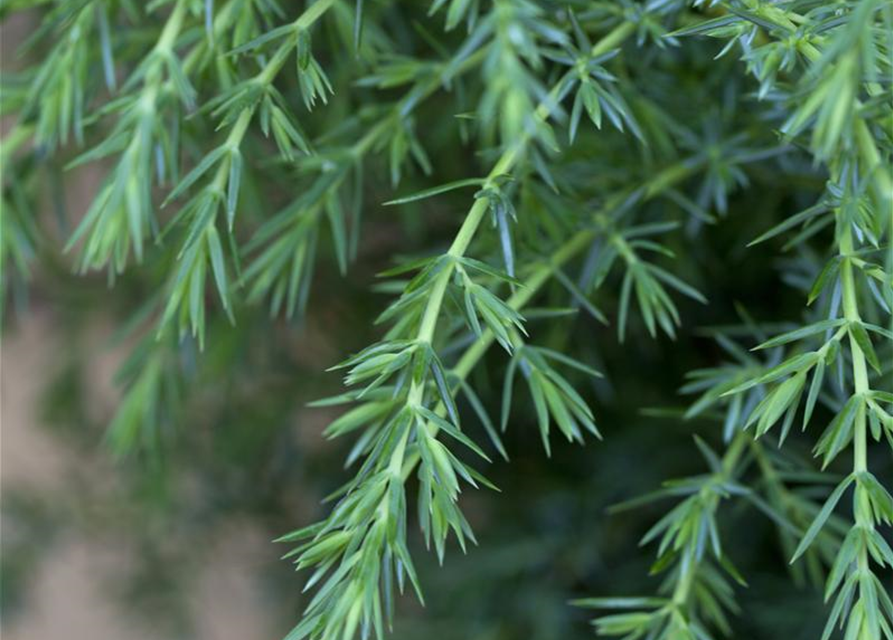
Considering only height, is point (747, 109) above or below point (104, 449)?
above

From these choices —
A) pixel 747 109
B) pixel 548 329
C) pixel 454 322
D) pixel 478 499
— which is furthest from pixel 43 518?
pixel 747 109

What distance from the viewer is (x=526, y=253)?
704 mm

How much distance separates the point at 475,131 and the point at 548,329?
21cm

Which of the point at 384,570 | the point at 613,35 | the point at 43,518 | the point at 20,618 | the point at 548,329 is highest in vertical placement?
the point at 613,35

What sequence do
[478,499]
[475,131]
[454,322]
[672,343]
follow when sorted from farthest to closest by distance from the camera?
[478,499], [672,343], [475,131], [454,322]

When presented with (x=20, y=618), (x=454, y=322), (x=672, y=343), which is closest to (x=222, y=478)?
(x=20, y=618)

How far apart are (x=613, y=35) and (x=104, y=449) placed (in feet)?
2.87

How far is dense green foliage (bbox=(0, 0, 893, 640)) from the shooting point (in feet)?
1.77

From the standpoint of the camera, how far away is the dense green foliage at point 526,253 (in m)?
0.54

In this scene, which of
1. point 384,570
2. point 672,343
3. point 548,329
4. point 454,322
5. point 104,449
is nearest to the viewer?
point 384,570

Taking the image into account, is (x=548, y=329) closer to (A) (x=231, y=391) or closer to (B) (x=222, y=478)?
(A) (x=231, y=391)

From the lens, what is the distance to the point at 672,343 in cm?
105

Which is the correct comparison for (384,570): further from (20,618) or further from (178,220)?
(20,618)

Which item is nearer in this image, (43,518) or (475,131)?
(475,131)
